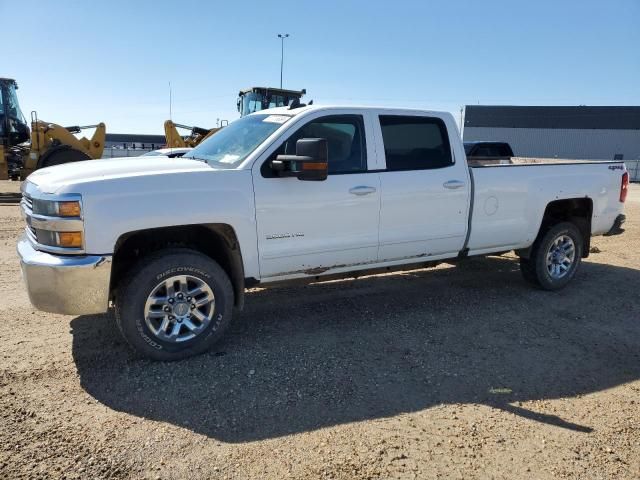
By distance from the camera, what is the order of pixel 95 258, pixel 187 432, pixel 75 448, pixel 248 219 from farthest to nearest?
pixel 248 219
pixel 95 258
pixel 187 432
pixel 75 448

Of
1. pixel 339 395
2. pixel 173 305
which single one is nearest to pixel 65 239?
pixel 173 305

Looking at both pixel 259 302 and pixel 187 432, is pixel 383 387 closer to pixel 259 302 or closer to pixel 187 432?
pixel 187 432

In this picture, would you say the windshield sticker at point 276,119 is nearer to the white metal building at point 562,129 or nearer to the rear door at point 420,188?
the rear door at point 420,188

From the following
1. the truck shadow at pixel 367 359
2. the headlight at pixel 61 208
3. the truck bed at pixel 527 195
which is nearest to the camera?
the truck shadow at pixel 367 359

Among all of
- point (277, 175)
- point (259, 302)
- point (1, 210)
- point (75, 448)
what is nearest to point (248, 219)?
point (277, 175)

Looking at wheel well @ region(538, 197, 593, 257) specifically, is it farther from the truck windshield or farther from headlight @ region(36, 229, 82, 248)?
headlight @ region(36, 229, 82, 248)

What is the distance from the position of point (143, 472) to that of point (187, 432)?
0.41 metres

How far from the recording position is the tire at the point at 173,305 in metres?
3.80

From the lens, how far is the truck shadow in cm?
338

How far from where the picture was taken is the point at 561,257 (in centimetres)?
622

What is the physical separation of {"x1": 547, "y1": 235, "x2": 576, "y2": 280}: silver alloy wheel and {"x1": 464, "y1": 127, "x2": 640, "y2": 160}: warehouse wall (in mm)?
54673

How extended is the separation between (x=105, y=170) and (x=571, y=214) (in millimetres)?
5387

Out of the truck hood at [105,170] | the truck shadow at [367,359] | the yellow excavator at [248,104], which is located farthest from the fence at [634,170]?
the truck hood at [105,170]

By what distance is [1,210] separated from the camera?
38.3 feet
